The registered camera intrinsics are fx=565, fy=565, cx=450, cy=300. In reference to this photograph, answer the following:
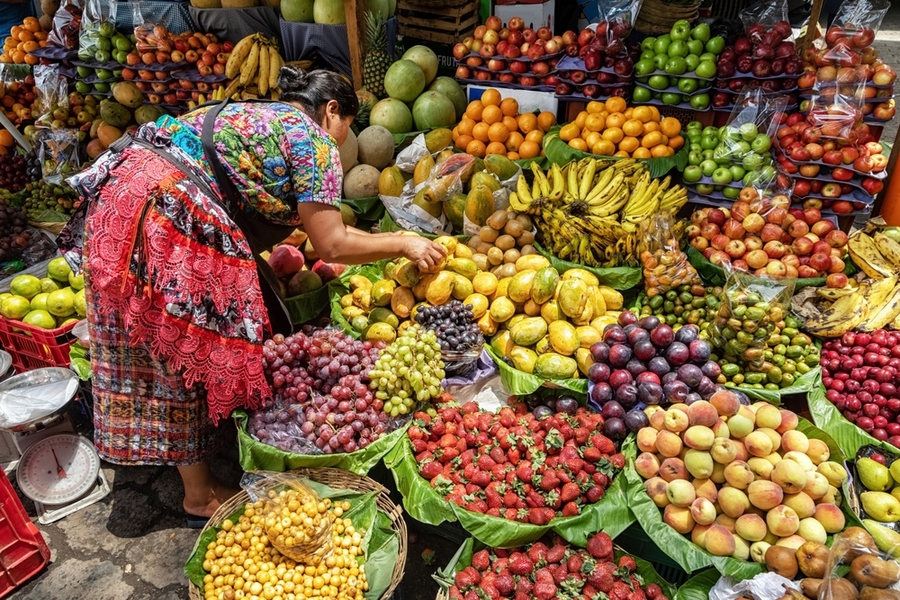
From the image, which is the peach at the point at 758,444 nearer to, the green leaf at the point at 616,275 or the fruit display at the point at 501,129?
the green leaf at the point at 616,275

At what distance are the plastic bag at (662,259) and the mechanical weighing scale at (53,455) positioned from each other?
3247 mm

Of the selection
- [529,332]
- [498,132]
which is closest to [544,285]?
[529,332]

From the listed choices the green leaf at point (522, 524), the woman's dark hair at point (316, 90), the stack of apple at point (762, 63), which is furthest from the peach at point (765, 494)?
the stack of apple at point (762, 63)

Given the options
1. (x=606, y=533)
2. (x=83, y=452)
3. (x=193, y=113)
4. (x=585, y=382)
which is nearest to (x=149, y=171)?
(x=193, y=113)

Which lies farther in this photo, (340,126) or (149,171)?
(340,126)

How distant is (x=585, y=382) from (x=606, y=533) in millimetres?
715

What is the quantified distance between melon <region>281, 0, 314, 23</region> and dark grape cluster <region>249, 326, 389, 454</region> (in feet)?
11.0

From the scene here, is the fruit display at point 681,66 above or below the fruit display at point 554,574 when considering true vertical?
above

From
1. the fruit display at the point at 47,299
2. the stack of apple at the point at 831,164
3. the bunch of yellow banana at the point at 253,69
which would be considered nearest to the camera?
the stack of apple at the point at 831,164

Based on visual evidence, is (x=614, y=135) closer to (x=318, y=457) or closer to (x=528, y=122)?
(x=528, y=122)

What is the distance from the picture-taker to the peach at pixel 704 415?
7.16ft

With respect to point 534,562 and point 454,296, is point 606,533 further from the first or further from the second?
point 454,296

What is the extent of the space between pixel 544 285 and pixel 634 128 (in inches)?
61.8

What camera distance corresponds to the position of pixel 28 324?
136 inches
